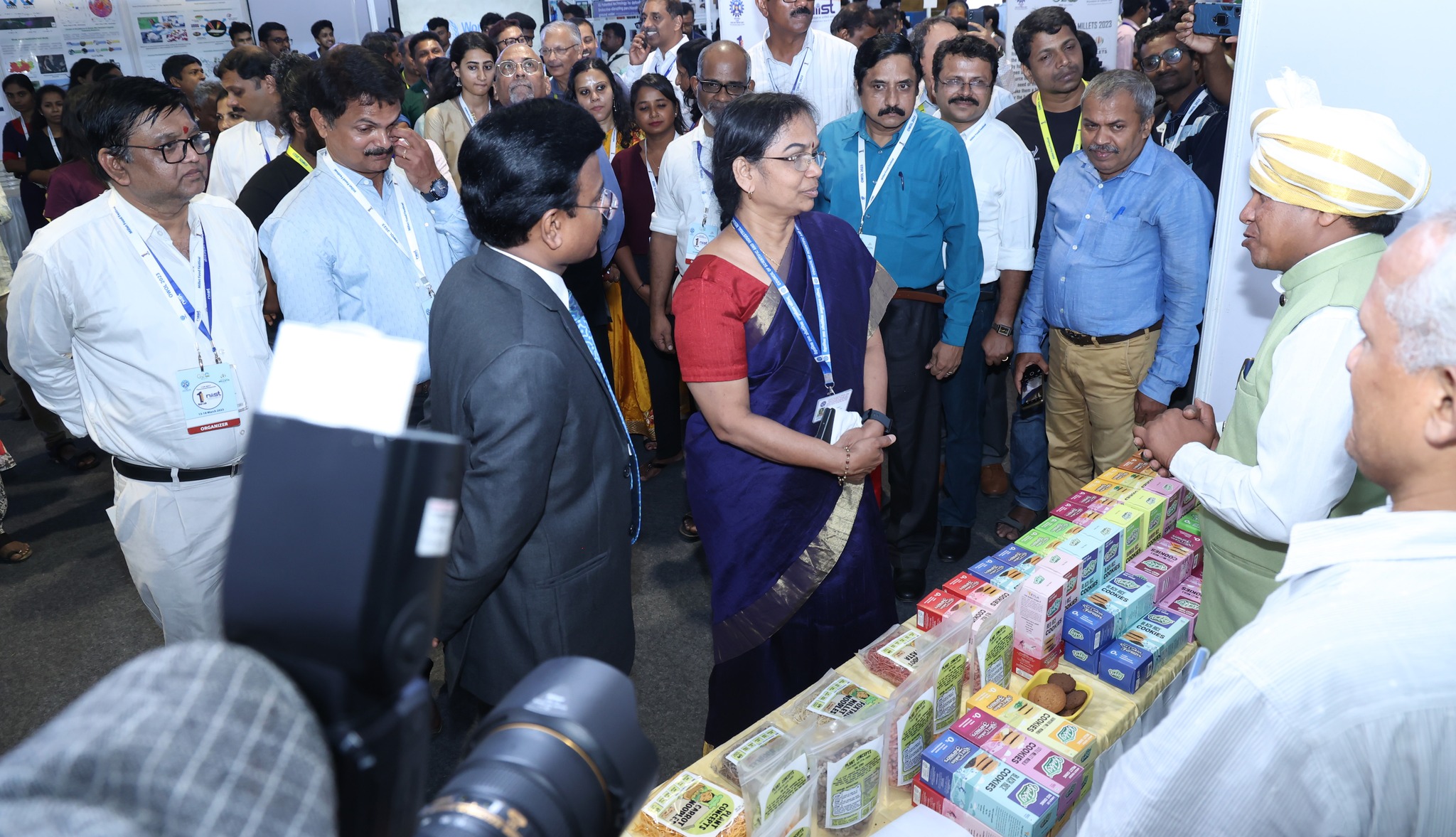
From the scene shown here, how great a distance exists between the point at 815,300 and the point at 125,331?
1488 mm

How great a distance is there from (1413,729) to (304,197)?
231 cm

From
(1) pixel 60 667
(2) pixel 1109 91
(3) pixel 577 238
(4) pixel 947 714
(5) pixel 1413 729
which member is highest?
(2) pixel 1109 91

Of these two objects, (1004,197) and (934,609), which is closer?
(934,609)

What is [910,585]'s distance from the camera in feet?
10.1

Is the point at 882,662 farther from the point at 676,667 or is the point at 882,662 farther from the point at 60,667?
the point at 60,667

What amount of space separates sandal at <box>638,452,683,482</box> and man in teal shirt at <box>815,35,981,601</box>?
1.40 meters

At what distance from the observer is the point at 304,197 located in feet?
7.25

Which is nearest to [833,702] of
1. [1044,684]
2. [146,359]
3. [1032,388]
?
[1044,684]

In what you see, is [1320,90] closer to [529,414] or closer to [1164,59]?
[529,414]

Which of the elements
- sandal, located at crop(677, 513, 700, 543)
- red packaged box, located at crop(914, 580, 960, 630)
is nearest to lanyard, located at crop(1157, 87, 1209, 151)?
sandal, located at crop(677, 513, 700, 543)

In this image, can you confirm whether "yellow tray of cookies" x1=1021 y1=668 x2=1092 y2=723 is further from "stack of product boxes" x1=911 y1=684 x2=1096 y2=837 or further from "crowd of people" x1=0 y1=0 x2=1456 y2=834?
"crowd of people" x1=0 y1=0 x2=1456 y2=834

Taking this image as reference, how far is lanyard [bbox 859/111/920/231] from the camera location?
2.84 m

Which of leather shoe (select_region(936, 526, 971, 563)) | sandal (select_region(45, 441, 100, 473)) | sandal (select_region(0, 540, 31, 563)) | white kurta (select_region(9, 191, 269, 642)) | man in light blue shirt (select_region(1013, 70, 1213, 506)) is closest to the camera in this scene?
white kurta (select_region(9, 191, 269, 642))

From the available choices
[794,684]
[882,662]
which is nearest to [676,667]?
[794,684]
